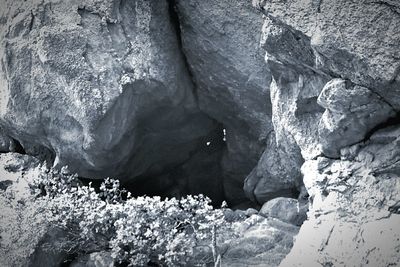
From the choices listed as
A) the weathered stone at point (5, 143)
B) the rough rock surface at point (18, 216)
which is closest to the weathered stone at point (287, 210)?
the rough rock surface at point (18, 216)

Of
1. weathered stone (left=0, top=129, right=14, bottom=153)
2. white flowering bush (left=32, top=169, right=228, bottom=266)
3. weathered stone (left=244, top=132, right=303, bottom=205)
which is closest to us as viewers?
white flowering bush (left=32, top=169, right=228, bottom=266)

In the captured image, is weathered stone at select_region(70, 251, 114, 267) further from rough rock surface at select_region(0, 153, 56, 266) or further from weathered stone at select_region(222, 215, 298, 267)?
weathered stone at select_region(222, 215, 298, 267)

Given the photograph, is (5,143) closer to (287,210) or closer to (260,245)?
(260,245)

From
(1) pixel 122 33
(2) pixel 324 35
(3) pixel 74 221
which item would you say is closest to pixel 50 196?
(3) pixel 74 221

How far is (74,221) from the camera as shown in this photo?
869 centimetres

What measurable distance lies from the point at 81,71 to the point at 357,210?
5.95 m

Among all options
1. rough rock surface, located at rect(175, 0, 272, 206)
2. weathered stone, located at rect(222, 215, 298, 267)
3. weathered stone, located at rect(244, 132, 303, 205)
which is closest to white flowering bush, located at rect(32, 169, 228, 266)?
weathered stone, located at rect(222, 215, 298, 267)

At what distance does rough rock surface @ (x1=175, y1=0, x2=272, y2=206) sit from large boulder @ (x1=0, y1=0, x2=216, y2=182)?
0.64m

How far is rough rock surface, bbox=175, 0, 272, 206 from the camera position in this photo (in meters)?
9.69

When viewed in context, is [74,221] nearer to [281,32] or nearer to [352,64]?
[281,32]

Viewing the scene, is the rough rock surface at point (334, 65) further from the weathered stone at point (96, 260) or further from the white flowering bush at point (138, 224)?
the weathered stone at point (96, 260)

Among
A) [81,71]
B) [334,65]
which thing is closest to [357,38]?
[334,65]

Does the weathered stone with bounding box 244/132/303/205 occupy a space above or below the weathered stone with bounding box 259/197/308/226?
above

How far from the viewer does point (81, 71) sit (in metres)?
9.14
